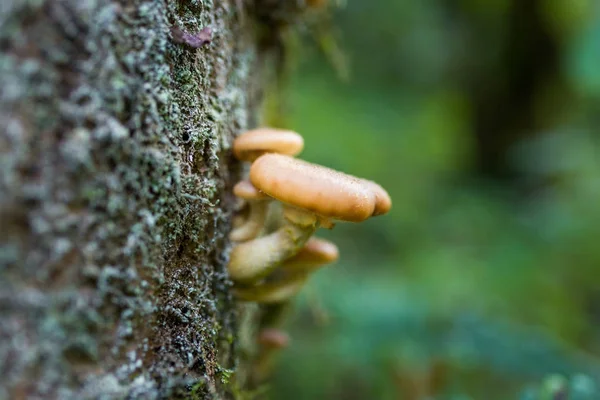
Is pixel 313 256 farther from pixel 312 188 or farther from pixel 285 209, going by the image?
pixel 312 188

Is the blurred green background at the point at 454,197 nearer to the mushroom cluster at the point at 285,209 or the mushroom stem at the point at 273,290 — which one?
the mushroom stem at the point at 273,290

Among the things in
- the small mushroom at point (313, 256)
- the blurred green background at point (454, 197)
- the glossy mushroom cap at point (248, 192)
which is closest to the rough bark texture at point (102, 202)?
the glossy mushroom cap at point (248, 192)

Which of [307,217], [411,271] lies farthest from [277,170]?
[411,271]

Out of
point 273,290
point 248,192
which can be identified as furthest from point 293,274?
point 248,192

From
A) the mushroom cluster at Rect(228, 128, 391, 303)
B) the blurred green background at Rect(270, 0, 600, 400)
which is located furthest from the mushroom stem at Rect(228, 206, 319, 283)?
the blurred green background at Rect(270, 0, 600, 400)

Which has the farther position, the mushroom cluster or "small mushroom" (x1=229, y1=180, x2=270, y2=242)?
"small mushroom" (x1=229, y1=180, x2=270, y2=242)

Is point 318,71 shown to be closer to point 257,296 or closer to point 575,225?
point 575,225

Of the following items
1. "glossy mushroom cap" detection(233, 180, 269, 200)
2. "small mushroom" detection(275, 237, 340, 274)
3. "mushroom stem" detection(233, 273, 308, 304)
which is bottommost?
"mushroom stem" detection(233, 273, 308, 304)

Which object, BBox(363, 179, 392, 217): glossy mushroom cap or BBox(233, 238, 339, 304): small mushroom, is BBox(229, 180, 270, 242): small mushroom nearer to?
BBox(233, 238, 339, 304): small mushroom
